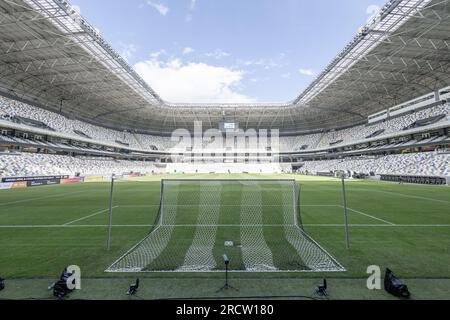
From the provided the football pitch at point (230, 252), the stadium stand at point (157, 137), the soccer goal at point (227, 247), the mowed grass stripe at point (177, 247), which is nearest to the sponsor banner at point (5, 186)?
the stadium stand at point (157, 137)

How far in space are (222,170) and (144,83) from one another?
4517 centimetres

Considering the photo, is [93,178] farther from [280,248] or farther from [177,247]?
[280,248]

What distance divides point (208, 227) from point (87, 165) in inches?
2100

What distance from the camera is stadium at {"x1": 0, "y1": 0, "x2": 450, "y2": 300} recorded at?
5422 mm

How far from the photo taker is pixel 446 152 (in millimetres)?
36156

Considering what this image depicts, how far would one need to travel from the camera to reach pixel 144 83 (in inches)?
1836

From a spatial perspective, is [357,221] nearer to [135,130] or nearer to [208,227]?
[208,227]

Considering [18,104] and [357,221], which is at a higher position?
[18,104]

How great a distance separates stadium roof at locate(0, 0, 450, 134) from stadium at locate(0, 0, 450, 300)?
0.94 feet

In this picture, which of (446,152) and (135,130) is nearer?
(446,152)

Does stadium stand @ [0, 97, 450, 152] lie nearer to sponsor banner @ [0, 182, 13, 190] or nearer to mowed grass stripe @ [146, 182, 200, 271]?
sponsor banner @ [0, 182, 13, 190]

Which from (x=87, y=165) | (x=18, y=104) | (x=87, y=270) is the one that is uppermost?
(x=18, y=104)

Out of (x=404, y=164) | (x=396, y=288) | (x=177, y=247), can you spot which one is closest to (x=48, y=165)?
(x=177, y=247)
